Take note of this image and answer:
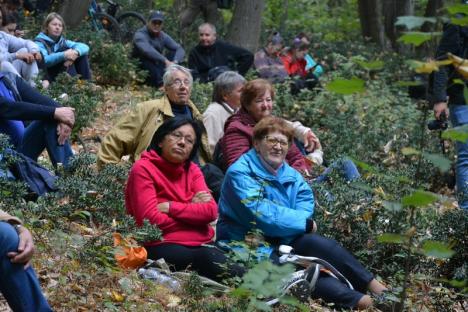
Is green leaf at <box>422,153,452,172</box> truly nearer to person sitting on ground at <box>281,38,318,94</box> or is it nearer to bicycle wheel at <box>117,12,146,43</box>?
person sitting on ground at <box>281,38,318,94</box>

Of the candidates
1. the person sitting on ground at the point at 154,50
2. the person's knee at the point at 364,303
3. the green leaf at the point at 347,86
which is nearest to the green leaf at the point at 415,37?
the green leaf at the point at 347,86

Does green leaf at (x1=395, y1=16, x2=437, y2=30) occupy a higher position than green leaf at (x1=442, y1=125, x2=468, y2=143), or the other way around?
green leaf at (x1=395, y1=16, x2=437, y2=30)

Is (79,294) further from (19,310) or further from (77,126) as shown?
(77,126)

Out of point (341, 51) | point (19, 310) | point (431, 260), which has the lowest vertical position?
point (341, 51)

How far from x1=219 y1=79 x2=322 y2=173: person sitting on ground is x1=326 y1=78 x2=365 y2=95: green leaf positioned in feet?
16.8

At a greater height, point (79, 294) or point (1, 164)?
point (1, 164)

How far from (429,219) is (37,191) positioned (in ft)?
9.67

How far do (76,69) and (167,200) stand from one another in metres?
5.74

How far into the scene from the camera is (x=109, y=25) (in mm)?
17438

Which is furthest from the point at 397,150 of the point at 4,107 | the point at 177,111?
the point at 4,107

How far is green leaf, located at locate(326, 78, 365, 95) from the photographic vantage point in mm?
3020

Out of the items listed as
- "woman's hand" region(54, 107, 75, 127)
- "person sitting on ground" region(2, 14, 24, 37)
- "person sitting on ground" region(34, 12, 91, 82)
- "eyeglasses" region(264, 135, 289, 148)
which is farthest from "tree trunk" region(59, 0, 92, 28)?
"eyeglasses" region(264, 135, 289, 148)

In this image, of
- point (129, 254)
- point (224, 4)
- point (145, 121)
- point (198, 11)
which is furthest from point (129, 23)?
point (129, 254)

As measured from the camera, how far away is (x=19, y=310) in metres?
4.66
